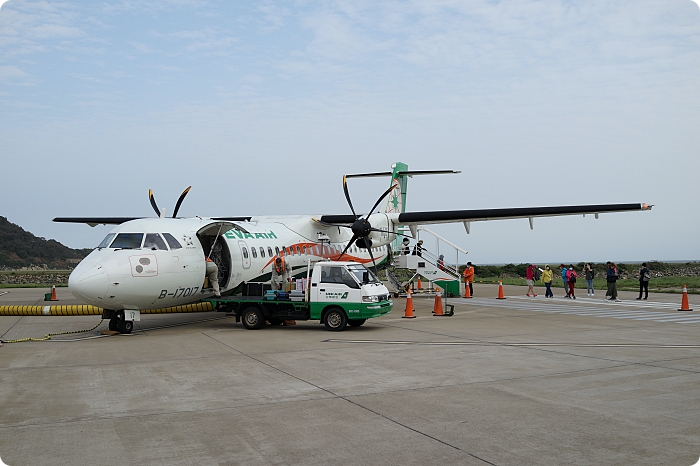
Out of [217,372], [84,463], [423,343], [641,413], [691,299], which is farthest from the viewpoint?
[691,299]

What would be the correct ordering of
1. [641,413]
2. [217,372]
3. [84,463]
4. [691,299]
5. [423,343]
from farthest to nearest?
[691,299] → [423,343] → [217,372] → [641,413] → [84,463]

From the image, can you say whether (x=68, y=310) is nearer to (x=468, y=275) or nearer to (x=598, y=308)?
(x=468, y=275)

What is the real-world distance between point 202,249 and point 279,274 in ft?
8.82

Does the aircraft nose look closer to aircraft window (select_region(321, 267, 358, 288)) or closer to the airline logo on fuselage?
the airline logo on fuselage

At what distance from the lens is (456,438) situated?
243 inches

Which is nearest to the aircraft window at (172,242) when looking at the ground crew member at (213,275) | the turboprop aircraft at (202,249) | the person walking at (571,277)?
the turboprop aircraft at (202,249)

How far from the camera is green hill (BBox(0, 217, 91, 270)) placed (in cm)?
9512

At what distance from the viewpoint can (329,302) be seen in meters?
15.8

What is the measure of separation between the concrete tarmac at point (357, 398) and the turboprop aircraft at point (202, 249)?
1.18 metres

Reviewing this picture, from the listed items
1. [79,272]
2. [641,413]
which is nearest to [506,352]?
[641,413]

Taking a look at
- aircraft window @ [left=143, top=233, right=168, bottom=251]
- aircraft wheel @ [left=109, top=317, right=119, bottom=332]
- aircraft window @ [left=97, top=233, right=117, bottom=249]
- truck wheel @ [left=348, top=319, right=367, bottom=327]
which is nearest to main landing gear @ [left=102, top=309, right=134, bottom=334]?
aircraft wheel @ [left=109, top=317, right=119, bottom=332]

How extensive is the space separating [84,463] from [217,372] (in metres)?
4.48

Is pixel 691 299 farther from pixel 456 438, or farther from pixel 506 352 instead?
pixel 456 438

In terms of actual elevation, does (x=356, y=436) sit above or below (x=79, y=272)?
below
